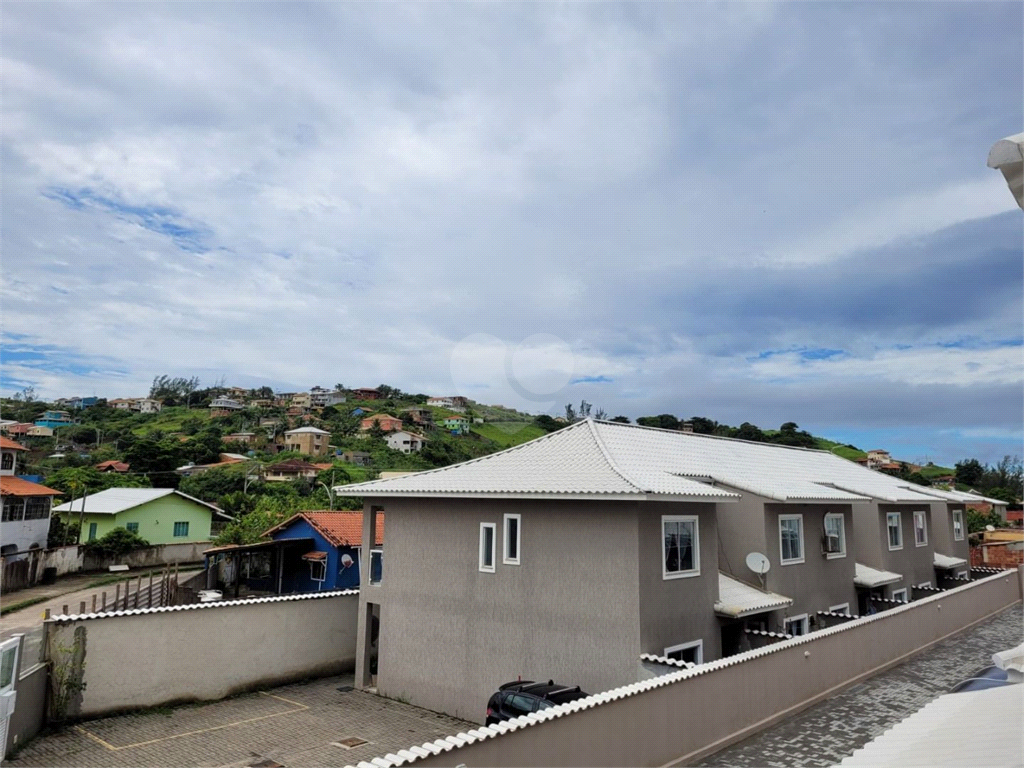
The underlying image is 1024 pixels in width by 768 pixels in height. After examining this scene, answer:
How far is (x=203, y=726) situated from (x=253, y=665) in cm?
247

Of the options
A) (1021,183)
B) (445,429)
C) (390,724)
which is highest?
(445,429)

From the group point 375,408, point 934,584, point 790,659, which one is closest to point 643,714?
point 790,659

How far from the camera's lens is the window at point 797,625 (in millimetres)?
17250

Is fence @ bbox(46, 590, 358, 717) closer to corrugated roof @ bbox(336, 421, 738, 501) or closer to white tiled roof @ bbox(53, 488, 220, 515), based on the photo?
corrugated roof @ bbox(336, 421, 738, 501)

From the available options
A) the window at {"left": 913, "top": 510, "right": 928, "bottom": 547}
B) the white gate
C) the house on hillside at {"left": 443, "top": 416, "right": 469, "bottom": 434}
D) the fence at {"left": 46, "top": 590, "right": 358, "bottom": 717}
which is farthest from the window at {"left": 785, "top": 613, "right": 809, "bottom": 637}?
the house on hillside at {"left": 443, "top": 416, "right": 469, "bottom": 434}

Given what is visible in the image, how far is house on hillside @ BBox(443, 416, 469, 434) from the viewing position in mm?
101000

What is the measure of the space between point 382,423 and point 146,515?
56354 mm

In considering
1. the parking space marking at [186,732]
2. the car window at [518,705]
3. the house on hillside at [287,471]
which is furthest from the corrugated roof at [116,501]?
the car window at [518,705]

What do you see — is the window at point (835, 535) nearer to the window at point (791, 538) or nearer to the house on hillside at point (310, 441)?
the window at point (791, 538)

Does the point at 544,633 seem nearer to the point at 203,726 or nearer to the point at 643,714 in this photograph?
the point at 643,714

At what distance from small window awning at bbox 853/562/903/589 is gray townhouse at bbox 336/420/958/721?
12 cm

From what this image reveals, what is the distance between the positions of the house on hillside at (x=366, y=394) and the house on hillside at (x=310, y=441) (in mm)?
42069

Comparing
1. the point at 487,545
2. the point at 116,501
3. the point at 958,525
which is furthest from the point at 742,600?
the point at 116,501

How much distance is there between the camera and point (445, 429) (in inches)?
3989
